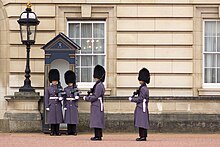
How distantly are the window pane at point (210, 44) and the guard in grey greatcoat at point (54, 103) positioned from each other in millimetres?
4550

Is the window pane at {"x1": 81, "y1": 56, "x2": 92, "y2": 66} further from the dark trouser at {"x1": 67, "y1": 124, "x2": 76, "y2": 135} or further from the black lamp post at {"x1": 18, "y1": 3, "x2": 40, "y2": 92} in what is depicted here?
the dark trouser at {"x1": 67, "y1": 124, "x2": 76, "y2": 135}

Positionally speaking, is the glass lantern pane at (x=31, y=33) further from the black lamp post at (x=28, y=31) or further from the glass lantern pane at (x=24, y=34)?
the glass lantern pane at (x=24, y=34)

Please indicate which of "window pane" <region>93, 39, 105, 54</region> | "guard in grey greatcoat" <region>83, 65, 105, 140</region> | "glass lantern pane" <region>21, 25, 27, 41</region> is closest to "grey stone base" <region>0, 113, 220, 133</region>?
"window pane" <region>93, 39, 105, 54</region>

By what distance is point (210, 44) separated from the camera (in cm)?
2452

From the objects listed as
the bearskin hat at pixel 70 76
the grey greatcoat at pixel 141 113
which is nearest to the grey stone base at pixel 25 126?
the bearskin hat at pixel 70 76

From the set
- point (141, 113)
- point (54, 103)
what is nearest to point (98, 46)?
point (54, 103)

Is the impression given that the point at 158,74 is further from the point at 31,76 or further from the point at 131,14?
the point at 31,76

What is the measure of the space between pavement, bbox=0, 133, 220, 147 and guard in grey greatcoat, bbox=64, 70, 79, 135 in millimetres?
401

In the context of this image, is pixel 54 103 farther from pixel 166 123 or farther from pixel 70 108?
pixel 166 123

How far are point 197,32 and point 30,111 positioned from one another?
510cm

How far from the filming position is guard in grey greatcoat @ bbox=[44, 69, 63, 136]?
22469 mm

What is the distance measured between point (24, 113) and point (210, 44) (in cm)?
558

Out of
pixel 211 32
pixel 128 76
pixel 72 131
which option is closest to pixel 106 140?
pixel 72 131

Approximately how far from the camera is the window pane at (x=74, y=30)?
24453mm
